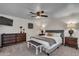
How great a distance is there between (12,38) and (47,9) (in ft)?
6.07

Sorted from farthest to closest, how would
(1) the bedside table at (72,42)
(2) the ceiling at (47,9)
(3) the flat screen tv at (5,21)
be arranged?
(1) the bedside table at (72,42), (3) the flat screen tv at (5,21), (2) the ceiling at (47,9)

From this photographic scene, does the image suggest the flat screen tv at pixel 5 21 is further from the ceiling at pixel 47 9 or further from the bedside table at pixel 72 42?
the bedside table at pixel 72 42

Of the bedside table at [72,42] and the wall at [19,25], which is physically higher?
the wall at [19,25]

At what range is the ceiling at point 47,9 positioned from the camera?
1.95m

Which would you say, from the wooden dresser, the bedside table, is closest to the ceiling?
the wooden dresser

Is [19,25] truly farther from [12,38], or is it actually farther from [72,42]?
[72,42]

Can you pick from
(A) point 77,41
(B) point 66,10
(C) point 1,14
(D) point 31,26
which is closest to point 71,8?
(B) point 66,10

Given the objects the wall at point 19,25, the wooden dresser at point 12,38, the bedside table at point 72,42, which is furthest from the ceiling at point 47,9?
the bedside table at point 72,42

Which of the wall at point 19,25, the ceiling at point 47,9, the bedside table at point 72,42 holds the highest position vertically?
the ceiling at point 47,9

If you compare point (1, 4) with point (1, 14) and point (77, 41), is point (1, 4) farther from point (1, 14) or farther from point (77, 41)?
point (77, 41)

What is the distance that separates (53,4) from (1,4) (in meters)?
1.22

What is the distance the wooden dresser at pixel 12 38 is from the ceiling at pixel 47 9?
2.38 feet

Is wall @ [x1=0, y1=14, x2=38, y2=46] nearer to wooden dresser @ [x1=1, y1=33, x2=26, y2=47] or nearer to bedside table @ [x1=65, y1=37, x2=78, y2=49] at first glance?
wooden dresser @ [x1=1, y1=33, x2=26, y2=47]

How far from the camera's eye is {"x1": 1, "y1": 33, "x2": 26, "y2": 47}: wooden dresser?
9.15 feet
